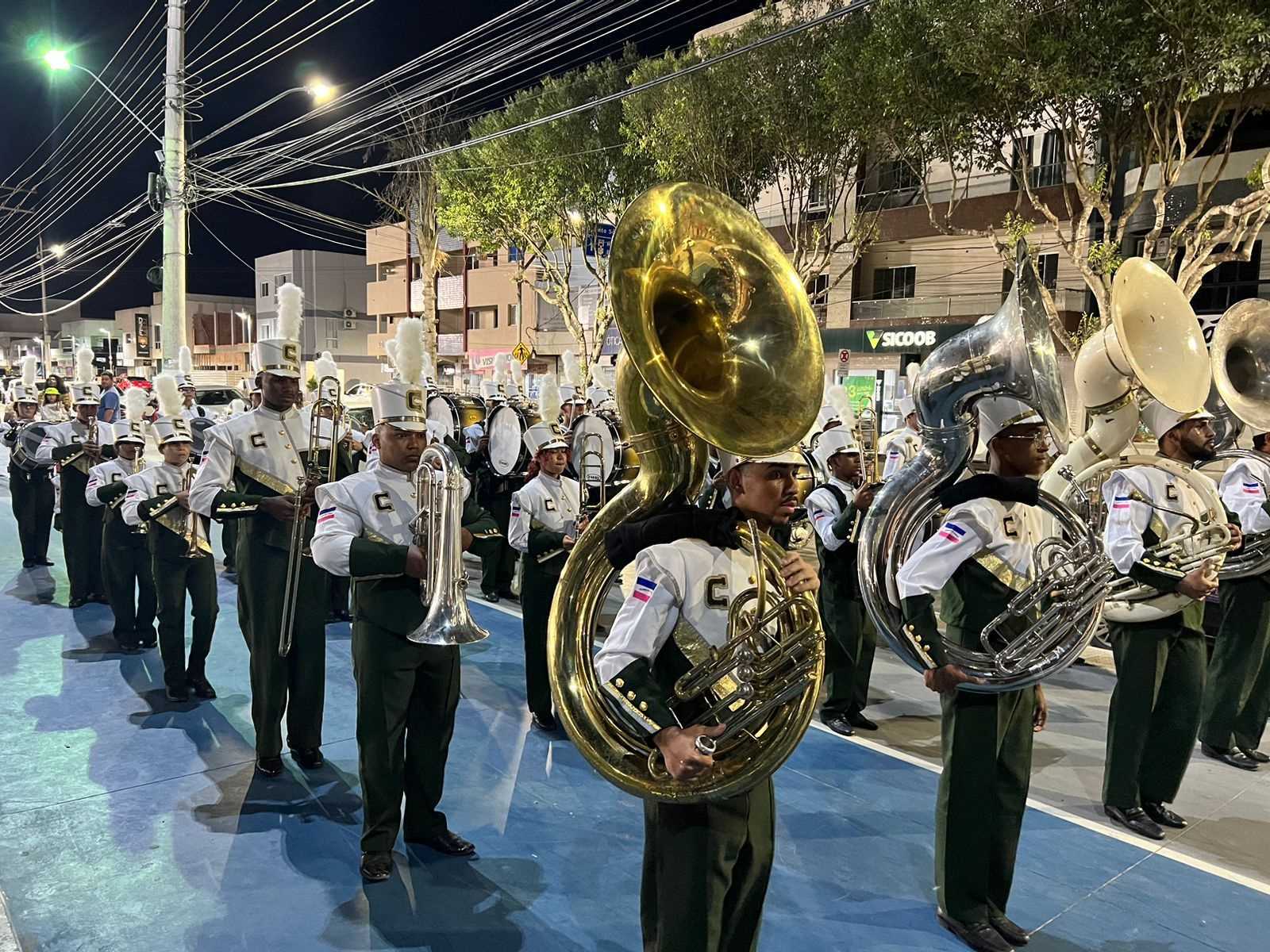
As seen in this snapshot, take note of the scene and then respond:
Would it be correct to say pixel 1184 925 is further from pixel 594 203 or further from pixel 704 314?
pixel 594 203

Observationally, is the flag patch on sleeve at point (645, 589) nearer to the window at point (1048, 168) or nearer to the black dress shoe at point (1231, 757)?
the black dress shoe at point (1231, 757)

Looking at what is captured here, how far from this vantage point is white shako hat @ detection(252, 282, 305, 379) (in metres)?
5.59

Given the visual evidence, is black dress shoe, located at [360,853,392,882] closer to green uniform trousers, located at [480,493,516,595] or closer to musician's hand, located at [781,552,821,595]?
musician's hand, located at [781,552,821,595]

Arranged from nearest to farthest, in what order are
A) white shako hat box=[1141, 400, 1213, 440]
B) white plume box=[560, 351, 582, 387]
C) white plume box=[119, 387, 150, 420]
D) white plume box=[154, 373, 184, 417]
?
1. white shako hat box=[1141, 400, 1213, 440]
2. white plume box=[154, 373, 184, 417]
3. white plume box=[119, 387, 150, 420]
4. white plume box=[560, 351, 582, 387]

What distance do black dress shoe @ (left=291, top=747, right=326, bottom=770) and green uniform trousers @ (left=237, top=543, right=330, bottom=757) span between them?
32 mm

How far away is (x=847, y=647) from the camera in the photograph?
6.14 meters

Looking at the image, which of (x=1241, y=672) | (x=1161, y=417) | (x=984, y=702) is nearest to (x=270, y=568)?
(x=984, y=702)

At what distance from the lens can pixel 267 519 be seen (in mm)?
5152

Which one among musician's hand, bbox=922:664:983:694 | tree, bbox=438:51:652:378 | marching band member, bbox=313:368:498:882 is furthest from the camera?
tree, bbox=438:51:652:378

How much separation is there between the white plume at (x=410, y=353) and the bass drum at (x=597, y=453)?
222 cm

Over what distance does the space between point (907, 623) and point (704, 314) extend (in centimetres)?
159

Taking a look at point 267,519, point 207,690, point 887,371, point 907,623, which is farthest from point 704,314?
point 887,371

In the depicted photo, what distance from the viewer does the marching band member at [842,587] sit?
19.7ft

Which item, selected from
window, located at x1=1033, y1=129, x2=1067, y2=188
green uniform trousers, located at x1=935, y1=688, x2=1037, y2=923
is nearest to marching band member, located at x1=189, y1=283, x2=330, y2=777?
green uniform trousers, located at x1=935, y1=688, x2=1037, y2=923
